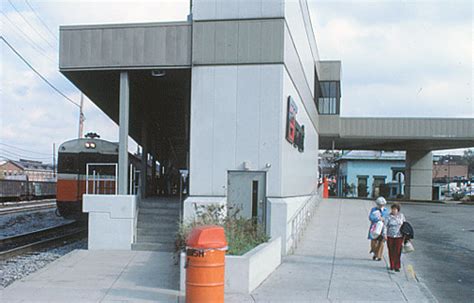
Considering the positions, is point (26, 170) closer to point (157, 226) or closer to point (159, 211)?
point (159, 211)

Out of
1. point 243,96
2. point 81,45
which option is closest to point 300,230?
point 243,96

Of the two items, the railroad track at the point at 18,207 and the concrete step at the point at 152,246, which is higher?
the concrete step at the point at 152,246

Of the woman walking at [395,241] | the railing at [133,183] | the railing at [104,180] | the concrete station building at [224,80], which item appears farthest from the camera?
the railing at [104,180]

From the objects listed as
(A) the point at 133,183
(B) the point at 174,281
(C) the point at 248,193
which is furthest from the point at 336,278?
(A) the point at 133,183

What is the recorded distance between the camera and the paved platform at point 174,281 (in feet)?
28.8

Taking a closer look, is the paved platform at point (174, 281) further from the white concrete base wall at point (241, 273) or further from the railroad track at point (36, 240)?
the railroad track at point (36, 240)

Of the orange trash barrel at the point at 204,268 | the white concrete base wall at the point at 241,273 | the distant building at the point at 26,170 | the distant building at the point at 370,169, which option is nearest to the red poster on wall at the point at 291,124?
the white concrete base wall at the point at 241,273

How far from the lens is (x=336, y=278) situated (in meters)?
10.5

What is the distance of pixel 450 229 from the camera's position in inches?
827

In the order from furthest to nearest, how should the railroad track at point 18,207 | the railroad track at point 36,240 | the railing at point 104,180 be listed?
the railroad track at point 18,207
the railing at point 104,180
the railroad track at point 36,240

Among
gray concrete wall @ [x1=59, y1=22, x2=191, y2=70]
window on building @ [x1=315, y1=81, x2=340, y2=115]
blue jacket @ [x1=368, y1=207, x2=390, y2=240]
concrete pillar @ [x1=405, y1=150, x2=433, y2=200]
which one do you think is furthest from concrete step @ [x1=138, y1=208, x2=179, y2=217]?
concrete pillar @ [x1=405, y1=150, x2=433, y2=200]

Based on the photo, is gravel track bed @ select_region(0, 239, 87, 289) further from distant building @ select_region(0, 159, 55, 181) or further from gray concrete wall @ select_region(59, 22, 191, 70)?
distant building @ select_region(0, 159, 55, 181)

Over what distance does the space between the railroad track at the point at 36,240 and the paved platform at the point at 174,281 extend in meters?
2.46

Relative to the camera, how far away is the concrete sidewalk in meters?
8.95
